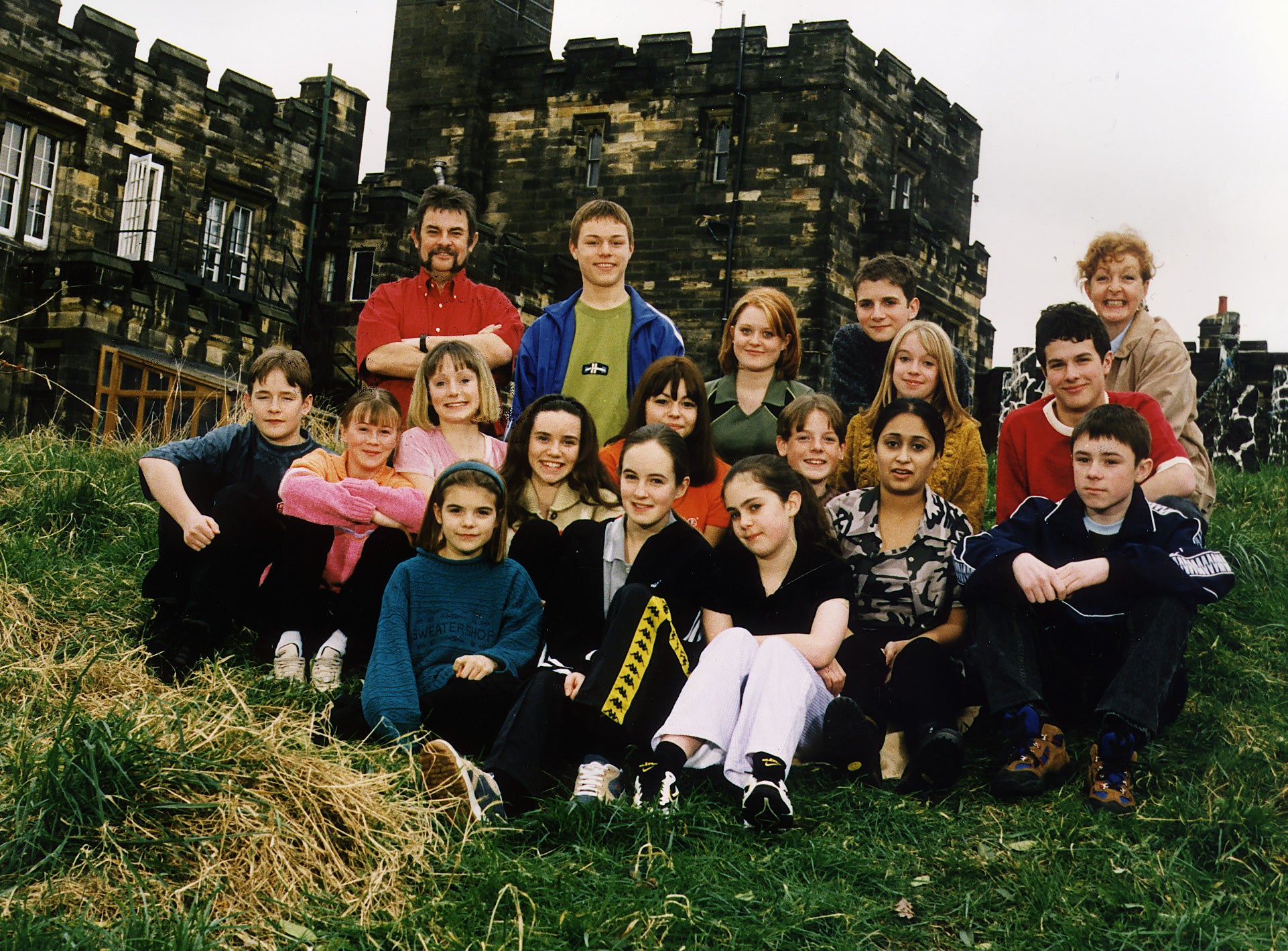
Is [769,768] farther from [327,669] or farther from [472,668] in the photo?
[327,669]

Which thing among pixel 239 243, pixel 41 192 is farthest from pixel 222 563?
pixel 239 243

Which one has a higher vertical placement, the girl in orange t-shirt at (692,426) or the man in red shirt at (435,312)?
the man in red shirt at (435,312)

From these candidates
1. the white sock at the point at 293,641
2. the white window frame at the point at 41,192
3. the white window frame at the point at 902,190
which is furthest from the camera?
the white window frame at the point at 902,190

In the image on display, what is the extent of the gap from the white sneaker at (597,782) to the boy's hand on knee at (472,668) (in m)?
0.51

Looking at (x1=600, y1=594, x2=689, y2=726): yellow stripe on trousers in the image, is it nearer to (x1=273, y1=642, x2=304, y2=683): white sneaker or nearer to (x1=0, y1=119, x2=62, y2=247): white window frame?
(x1=273, y1=642, x2=304, y2=683): white sneaker

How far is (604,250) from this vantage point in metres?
6.39

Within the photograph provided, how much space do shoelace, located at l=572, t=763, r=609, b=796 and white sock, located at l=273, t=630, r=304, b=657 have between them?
1640 mm

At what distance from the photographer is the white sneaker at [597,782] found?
4305 millimetres

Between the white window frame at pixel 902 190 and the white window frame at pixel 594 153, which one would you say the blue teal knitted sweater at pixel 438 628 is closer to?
the white window frame at pixel 594 153

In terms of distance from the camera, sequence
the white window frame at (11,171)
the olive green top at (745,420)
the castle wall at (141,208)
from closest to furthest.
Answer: the olive green top at (745,420)
the castle wall at (141,208)
the white window frame at (11,171)

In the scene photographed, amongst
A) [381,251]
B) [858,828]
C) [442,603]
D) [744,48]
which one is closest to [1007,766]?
[858,828]

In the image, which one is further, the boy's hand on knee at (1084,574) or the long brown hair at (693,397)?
the long brown hair at (693,397)

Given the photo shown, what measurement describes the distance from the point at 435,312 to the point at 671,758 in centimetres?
324

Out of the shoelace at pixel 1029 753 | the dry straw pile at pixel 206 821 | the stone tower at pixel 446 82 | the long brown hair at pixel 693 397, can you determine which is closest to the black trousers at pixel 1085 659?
the shoelace at pixel 1029 753
